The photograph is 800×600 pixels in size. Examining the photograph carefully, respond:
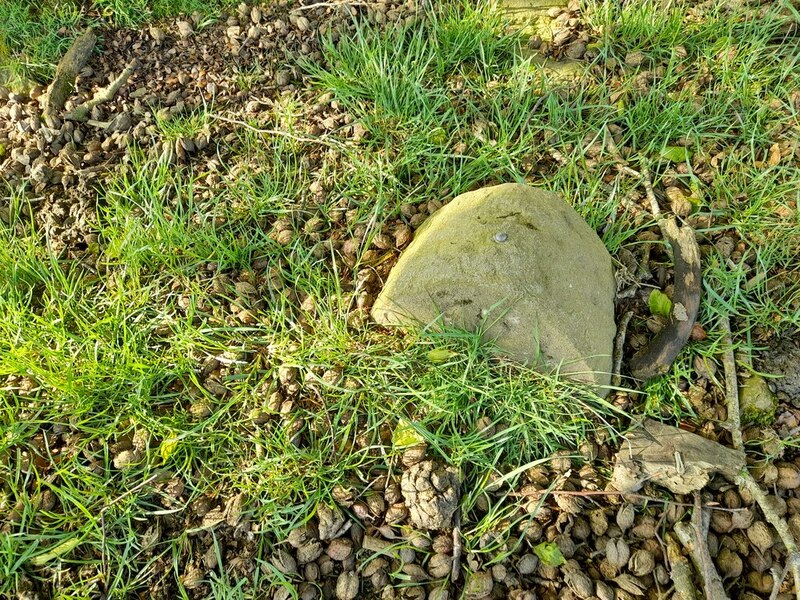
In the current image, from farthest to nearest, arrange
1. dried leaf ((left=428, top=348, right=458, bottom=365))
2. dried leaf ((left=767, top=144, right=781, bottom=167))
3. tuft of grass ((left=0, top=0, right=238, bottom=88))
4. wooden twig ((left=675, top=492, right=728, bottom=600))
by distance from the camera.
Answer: tuft of grass ((left=0, top=0, right=238, bottom=88))
dried leaf ((left=767, top=144, right=781, bottom=167))
dried leaf ((left=428, top=348, right=458, bottom=365))
wooden twig ((left=675, top=492, right=728, bottom=600))

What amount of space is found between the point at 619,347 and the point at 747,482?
569mm

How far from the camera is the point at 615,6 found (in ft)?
9.23

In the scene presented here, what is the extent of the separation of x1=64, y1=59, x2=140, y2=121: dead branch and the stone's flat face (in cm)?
172

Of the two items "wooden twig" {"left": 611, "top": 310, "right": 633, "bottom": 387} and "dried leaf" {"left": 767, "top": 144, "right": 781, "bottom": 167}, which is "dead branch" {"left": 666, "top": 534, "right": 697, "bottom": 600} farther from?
"dried leaf" {"left": 767, "top": 144, "right": 781, "bottom": 167}

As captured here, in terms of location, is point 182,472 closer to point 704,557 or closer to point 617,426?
point 617,426

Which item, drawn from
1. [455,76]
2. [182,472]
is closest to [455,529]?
[182,472]

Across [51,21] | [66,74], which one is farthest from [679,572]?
[51,21]

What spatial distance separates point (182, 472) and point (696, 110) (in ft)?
8.34

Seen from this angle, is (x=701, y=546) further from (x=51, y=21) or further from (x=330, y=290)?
(x=51, y=21)

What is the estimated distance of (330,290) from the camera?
2213mm

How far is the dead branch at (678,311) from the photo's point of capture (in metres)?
2.05

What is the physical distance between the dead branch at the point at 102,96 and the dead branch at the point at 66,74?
8cm

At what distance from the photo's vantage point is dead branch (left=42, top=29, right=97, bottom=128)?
2684mm

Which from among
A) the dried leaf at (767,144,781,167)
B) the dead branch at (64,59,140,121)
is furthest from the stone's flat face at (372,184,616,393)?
the dead branch at (64,59,140,121)
